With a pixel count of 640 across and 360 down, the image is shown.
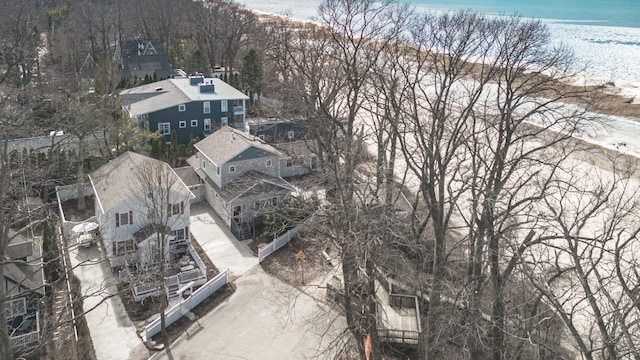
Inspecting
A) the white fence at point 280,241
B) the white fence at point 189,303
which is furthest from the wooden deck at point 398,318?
the white fence at point 189,303

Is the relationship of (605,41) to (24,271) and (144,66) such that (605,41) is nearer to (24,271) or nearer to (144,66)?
(144,66)

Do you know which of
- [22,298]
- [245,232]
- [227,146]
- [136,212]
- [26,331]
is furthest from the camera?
[227,146]

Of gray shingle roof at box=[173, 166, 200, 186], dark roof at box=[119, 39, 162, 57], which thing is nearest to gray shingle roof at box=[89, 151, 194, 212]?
gray shingle roof at box=[173, 166, 200, 186]

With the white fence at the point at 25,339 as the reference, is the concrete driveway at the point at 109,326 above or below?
below

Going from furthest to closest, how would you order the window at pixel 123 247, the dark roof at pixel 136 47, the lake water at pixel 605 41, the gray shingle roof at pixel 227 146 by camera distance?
the dark roof at pixel 136 47
the lake water at pixel 605 41
the gray shingle roof at pixel 227 146
the window at pixel 123 247

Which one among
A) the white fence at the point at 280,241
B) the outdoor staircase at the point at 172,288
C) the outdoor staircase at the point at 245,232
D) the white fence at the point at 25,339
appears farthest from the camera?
the outdoor staircase at the point at 245,232

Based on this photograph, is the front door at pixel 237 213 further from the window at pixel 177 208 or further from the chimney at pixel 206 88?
the chimney at pixel 206 88

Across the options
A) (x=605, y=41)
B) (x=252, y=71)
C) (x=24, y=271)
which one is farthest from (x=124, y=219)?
(x=605, y=41)

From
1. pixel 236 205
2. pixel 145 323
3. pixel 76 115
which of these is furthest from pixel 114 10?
pixel 145 323
